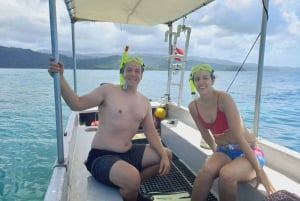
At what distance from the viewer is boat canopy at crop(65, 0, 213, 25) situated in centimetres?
344

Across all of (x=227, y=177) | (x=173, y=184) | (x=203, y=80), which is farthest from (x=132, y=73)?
(x=173, y=184)

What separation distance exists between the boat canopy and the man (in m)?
1.51

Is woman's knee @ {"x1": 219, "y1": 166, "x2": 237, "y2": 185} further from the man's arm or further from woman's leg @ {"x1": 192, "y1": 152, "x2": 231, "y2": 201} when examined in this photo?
the man's arm

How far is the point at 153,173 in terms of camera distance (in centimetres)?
227

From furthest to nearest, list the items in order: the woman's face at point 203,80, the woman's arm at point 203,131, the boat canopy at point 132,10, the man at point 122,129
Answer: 1. the boat canopy at point 132,10
2. the woman's arm at point 203,131
3. the woman's face at point 203,80
4. the man at point 122,129

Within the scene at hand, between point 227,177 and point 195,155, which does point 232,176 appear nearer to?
point 227,177

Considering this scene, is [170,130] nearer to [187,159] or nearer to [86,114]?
[187,159]

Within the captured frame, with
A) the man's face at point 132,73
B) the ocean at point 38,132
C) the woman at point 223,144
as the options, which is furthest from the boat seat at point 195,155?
the man's face at point 132,73

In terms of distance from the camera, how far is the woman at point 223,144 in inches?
75.2

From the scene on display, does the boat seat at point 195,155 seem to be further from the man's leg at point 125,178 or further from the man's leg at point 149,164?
the man's leg at point 125,178

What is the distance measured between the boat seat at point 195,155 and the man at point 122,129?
1.88 ft

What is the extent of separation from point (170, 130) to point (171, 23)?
6.67 ft

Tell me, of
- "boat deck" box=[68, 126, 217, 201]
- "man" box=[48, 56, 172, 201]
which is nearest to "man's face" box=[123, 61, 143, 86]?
"man" box=[48, 56, 172, 201]

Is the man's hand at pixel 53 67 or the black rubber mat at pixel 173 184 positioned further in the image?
the black rubber mat at pixel 173 184
